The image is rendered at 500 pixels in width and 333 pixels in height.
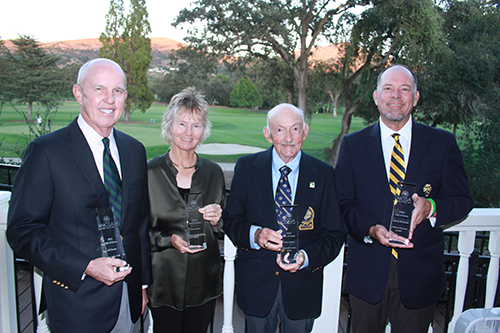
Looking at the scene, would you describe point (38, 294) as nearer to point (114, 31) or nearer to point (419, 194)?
point (419, 194)

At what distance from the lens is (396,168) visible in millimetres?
2023

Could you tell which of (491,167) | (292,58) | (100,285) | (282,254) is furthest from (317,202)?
(292,58)

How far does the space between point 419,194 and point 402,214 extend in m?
0.33

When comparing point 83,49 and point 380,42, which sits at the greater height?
point 83,49

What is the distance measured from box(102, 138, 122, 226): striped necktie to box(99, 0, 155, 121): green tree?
2440 centimetres

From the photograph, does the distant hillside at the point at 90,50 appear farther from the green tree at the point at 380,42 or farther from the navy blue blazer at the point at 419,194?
the navy blue blazer at the point at 419,194

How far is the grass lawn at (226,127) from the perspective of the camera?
23344 millimetres

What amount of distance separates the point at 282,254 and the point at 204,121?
1.02m

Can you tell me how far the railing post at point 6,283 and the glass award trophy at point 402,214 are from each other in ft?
→ 7.26

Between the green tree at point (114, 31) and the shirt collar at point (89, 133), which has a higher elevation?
the green tree at point (114, 31)

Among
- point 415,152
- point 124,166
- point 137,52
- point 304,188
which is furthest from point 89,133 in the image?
point 137,52

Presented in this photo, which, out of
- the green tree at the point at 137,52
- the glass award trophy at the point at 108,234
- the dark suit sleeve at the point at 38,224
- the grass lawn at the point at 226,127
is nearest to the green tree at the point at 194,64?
the grass lawn at the point at 226,127

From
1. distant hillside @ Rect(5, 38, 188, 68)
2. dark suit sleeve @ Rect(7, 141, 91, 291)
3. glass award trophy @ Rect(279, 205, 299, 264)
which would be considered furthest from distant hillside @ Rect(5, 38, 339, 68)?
glass award trophy @ Rect(279, 205, 299, 264)

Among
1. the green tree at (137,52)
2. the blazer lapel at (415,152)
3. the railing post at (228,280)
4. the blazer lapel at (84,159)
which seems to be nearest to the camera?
the blazer lapel at (84,159)
